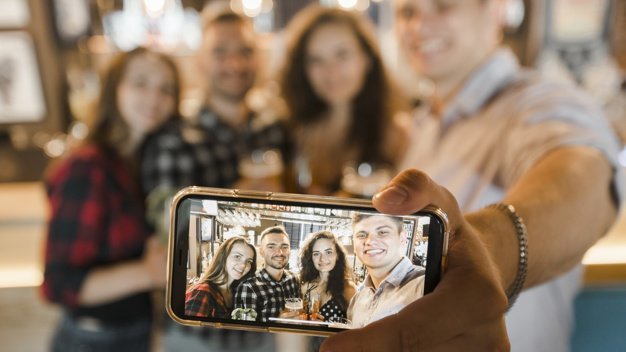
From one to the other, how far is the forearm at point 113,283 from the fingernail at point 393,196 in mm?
892

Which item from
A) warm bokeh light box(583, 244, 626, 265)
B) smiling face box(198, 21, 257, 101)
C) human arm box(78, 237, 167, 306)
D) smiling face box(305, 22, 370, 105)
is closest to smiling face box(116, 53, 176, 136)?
smiling face box(198, 21, 257, 101)

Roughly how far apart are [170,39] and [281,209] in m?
2.15

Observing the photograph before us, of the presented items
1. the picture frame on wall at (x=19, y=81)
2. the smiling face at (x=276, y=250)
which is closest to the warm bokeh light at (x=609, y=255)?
the smiling face at (x=276, y=250)

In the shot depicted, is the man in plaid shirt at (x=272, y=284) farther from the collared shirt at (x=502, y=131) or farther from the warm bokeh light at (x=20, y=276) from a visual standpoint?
the warm bokeh light at (x=20, y=276)

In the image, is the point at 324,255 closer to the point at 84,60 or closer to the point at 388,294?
the point at 388,294

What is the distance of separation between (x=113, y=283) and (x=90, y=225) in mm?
132

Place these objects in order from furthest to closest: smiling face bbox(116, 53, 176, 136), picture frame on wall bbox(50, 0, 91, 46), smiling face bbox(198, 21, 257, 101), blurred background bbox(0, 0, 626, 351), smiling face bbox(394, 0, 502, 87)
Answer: picture frame on wall bbox(50, 0, 91, 46), blurred background bbox(0, 0, 626, 351), smiling face bbox(198, 21, 257, 101), smiling face bbox(116, 53, 176, 136), smiling face bbox(394, 0, 502, 87)

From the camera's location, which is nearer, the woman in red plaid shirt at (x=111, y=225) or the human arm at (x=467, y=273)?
the human arm at (x=467, y=273)

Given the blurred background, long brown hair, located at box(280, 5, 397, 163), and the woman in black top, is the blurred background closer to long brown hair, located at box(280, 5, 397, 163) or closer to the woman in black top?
long brown hair, located at box(280, 5, 397, 163)

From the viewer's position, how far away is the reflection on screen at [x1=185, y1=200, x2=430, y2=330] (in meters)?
0.39

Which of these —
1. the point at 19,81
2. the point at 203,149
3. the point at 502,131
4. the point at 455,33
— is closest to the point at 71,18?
the point at 19,81

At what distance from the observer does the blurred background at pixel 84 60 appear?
1594 mm

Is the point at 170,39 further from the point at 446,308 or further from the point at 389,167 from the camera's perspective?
the point at 446,308

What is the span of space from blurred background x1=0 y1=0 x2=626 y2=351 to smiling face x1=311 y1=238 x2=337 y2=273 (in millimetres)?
1350
